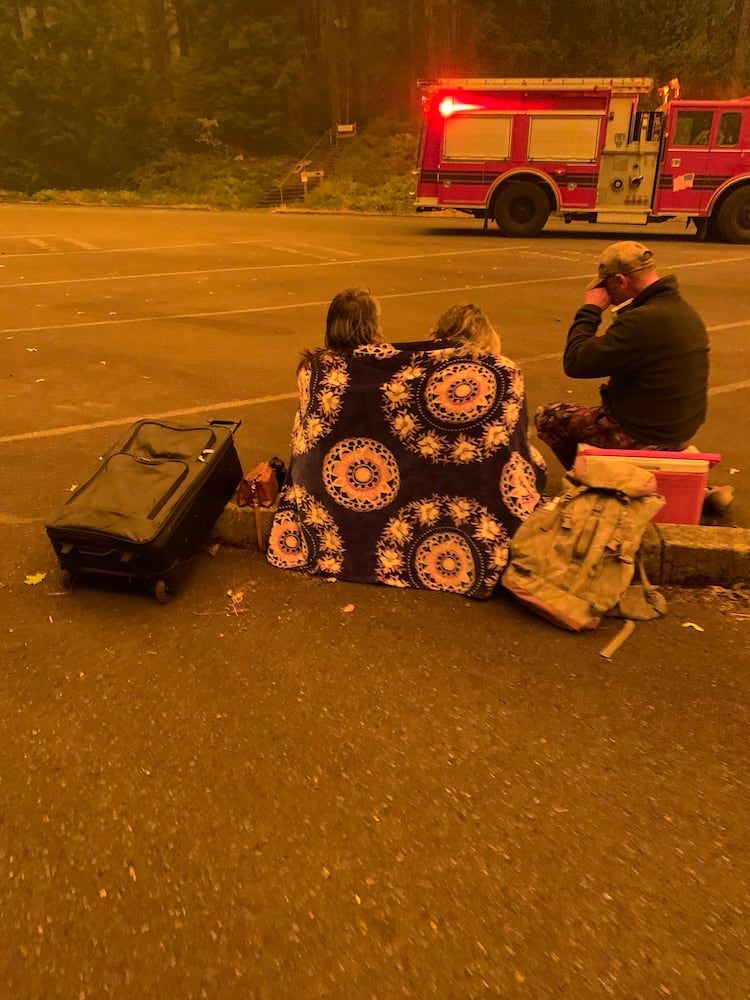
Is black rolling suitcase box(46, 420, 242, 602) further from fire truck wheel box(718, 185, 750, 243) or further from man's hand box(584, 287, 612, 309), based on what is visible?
fire truck wheel box(718, 185, 750, 243)

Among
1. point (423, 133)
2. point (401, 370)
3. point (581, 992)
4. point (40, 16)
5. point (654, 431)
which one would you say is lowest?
point (581, 992)

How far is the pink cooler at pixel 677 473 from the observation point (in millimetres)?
3502

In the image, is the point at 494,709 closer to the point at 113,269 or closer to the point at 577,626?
the point at 577,626

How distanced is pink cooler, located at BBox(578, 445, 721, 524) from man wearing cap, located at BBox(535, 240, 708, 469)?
0.24 m

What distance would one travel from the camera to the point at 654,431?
376 cm

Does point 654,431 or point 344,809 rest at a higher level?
point 654,431

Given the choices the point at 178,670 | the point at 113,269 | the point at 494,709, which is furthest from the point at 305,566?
the point at 113,269

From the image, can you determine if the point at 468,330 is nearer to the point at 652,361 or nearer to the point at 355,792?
the point at 652,361

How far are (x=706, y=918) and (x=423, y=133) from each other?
643 inches

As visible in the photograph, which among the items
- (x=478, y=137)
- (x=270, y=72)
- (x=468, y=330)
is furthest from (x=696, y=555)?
(x=270, y=72)

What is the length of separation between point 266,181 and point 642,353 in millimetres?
35306

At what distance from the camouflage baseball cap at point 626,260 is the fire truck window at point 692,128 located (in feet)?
43.3

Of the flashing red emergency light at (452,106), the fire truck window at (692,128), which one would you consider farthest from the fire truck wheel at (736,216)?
the flashing red emergency light at (452,106)

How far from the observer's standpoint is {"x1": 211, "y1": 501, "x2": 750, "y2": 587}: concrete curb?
3.39 meters
